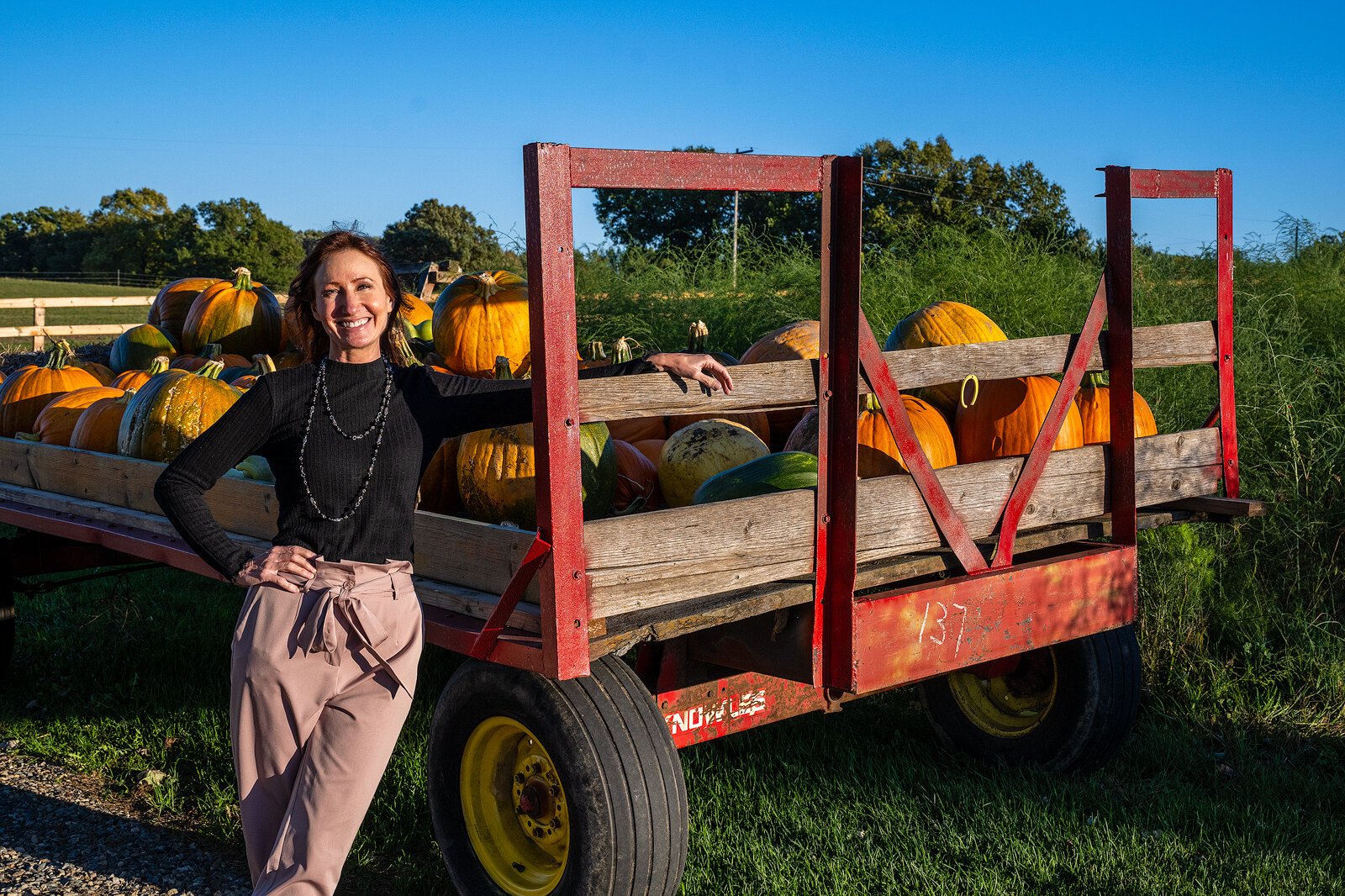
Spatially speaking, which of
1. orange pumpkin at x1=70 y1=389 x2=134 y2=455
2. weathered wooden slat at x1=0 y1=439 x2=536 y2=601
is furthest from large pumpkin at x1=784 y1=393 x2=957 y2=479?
orange pumpkin at x1=70 y1=389 x2=134 y2=455

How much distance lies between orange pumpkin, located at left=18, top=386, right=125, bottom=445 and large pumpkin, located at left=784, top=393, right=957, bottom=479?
2934 mm

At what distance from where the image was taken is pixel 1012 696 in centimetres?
427

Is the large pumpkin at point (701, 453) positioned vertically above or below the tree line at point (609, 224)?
below

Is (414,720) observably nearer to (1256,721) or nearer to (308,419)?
(308,419)

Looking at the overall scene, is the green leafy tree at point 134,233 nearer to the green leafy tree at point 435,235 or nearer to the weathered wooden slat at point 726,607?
the green leafy tree at point 435,235

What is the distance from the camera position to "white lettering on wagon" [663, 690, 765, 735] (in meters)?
3.08

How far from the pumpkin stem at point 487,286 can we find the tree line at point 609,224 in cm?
185

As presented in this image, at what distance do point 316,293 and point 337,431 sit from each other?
362mm

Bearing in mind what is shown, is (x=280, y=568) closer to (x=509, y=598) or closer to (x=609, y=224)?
(x=509, y=598)

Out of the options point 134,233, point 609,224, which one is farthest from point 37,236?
point 609,224

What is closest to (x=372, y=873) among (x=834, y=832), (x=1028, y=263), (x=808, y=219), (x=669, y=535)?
(x=834, y=832)

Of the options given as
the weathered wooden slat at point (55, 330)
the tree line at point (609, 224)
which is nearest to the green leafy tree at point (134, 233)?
the tree line at point (609, 224)

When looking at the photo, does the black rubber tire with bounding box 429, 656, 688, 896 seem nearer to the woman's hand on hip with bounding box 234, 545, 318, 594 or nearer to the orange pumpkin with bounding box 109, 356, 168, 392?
the woman's hand on hip with bounding box 234, 545, 318, 594

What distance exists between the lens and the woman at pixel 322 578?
260 cm
